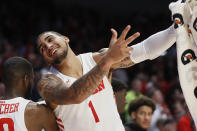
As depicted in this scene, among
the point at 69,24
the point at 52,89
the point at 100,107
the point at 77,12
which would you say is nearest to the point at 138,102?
the point at 100,107

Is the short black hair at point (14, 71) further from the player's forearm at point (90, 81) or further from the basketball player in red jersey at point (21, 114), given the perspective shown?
the player's forearm at point (90, 81)

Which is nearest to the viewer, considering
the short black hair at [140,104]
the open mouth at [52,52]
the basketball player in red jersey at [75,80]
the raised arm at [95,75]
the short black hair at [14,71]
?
the raised arm at [95,75]

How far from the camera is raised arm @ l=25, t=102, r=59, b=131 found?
336 cm

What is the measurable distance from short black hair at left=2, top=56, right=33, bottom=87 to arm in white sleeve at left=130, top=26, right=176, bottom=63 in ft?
3.25

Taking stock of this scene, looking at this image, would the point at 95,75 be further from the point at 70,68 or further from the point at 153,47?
the point at 153,47

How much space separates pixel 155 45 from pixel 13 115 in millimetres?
1359

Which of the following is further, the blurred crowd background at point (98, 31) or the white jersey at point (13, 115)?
the blurred crowd background at point (98, 31)

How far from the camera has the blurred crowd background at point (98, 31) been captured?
8.12 metres

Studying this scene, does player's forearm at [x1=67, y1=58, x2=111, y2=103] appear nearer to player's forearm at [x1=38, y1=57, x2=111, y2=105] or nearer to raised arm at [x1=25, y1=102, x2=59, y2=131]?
player's forearm at [x1=38, y1=57, x2=111, y2=105]

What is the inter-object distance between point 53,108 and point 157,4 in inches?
383

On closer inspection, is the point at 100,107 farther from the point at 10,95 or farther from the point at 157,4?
the point at 157,4

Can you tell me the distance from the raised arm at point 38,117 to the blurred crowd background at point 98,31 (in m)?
3.76

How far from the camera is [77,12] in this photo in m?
11.6

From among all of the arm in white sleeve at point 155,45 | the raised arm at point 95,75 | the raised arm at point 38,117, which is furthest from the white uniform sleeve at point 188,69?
the raised arm at point 38,117
